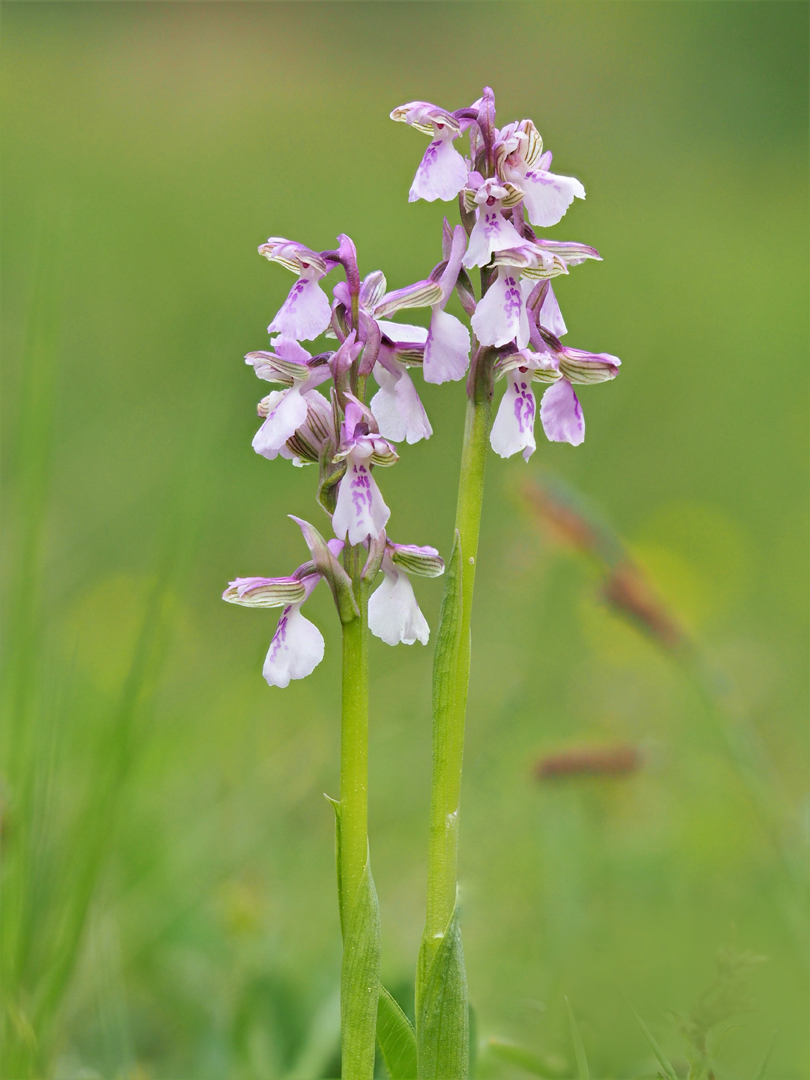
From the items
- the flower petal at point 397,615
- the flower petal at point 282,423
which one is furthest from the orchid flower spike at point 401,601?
the flower petal at point 282,423

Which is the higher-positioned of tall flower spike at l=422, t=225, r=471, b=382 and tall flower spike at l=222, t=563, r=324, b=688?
tall flower spike at l=422, t=225, r=471, b=382

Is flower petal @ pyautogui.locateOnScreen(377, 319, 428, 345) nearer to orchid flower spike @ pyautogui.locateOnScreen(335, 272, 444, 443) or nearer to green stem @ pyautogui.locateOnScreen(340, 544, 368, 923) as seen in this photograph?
orchid flower spike @ pyautogui.locateOnScreen(335, 272, 444, 443)

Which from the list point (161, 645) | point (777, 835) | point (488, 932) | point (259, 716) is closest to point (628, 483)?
point (259, 716)

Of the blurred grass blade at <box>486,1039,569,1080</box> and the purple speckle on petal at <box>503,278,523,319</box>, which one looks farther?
the blurred grass blade at <box>486,1039,569,1080</box>

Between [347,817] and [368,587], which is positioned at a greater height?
[368,587]

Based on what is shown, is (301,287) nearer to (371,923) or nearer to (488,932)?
(371,923)

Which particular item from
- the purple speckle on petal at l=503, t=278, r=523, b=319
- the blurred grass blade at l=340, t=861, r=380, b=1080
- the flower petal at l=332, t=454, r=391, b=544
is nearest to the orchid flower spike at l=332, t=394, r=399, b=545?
the flower petal at l=332, t=454, r=391, b=544

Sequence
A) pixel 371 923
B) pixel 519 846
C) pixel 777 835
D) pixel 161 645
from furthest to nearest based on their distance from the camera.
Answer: pixel 519 846
pixel 777 835
pixel 161 645
pixel 371 923
